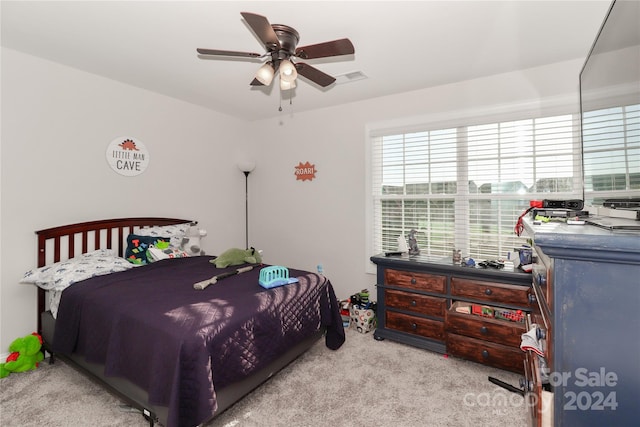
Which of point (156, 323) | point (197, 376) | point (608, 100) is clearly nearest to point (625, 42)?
point (608, 100)

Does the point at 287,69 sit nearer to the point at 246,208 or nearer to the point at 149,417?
the point at 149,417

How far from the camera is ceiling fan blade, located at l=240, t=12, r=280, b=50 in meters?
1.51

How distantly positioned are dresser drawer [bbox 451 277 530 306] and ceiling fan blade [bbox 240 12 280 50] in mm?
2323

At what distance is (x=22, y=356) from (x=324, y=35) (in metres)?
3.39

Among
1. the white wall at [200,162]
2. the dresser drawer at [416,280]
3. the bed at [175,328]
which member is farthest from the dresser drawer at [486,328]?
the white wall at [200,162]

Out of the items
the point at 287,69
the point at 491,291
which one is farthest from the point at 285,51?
the point at 491,291

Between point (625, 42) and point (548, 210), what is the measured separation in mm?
841

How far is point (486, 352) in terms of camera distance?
2424mm

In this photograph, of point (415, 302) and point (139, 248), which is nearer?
point (415, 302)

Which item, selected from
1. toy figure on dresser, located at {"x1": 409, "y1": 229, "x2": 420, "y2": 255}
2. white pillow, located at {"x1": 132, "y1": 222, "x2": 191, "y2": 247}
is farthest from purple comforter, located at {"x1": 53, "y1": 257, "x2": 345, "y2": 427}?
toy figure on dresser, located at {"x1": 409, "y1": 229, "x2": 420, "y2": 255}

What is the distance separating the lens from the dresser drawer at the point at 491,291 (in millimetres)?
2400

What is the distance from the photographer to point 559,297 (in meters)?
0.84

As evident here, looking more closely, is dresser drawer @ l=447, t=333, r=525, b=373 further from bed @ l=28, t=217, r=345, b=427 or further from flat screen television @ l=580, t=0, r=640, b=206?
flat screen television @ l=580, t=0, r=640, b=206

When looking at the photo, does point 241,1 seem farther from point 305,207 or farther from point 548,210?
point 305,207
